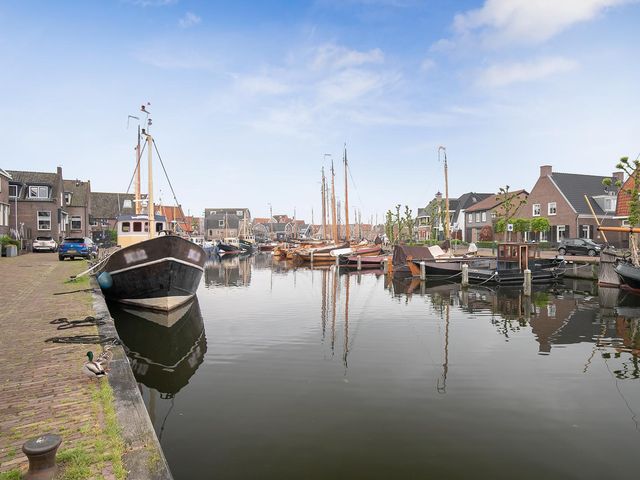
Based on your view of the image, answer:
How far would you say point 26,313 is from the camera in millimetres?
13172

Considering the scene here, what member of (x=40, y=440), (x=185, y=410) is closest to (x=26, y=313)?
(x=185, y=410)

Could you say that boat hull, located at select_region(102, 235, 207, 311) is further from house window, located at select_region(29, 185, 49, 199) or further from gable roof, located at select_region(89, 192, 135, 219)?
gable roof, located at select_region(89, 192, 135, 219)

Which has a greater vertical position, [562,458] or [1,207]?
[1,207]

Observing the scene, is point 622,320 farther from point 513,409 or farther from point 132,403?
point 132,403

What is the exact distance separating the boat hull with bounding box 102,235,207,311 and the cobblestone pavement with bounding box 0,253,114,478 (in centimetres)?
361

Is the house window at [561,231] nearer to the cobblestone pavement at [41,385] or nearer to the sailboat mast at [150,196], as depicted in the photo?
the sailboat mast at [150,196]

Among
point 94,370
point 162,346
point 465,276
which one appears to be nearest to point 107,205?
point 465,276

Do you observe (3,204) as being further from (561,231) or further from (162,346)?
(561,231)

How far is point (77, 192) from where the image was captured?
6309 centimetres

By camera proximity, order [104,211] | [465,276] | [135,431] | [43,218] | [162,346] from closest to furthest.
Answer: [135,431] < [162,346] < [465,276] < [43,218] < [104,211]

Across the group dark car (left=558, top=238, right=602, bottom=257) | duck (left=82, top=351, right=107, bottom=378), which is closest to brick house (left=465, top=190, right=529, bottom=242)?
dark car (left=558, top=238, right=602, bottom=257)

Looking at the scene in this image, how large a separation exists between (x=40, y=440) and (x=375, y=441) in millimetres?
4867

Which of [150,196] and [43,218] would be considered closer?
[150,196]

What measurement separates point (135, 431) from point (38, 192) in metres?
55.4
